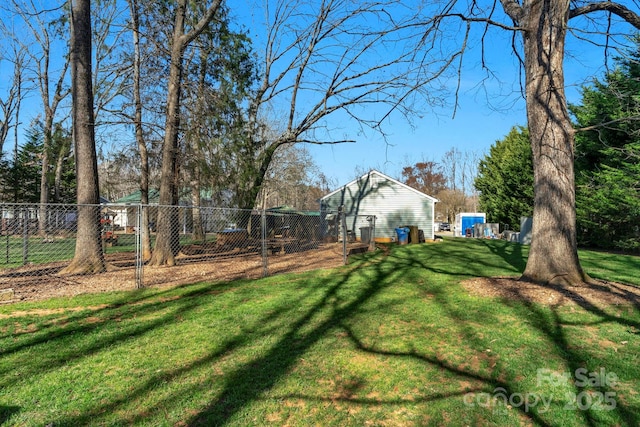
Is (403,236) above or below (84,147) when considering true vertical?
below

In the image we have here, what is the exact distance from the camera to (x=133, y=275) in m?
8.11

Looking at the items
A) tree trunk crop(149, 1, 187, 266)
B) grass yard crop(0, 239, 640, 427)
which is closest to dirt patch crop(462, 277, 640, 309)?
grass yard crop(0, 239, 640, 427)

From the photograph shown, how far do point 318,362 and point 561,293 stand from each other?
422cm

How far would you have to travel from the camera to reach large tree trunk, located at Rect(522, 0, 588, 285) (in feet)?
19.6

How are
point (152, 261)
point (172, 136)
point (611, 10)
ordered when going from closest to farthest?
1. point (611, 10)
2. point (152, 261)
3. point (172, 136)

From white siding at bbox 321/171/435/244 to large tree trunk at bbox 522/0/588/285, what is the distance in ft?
52.3

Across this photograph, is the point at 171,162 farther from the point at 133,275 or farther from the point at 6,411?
the point at 6,411

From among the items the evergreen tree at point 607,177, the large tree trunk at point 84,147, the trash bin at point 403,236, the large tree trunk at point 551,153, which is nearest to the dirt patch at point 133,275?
the large tree trunk at point 84,147

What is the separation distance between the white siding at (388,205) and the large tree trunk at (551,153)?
628 inches

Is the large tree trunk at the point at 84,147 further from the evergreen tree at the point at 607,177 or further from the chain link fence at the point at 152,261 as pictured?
the evergreen tree at the point at 607,177

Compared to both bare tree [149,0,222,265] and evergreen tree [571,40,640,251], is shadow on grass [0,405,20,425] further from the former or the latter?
evergreen tree [571,40,640,251]

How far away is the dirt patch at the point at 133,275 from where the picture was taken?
6660mm

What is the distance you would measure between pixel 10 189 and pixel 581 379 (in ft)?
132

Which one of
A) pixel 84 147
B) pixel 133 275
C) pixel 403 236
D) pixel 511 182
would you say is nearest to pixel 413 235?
pixel 403 236
